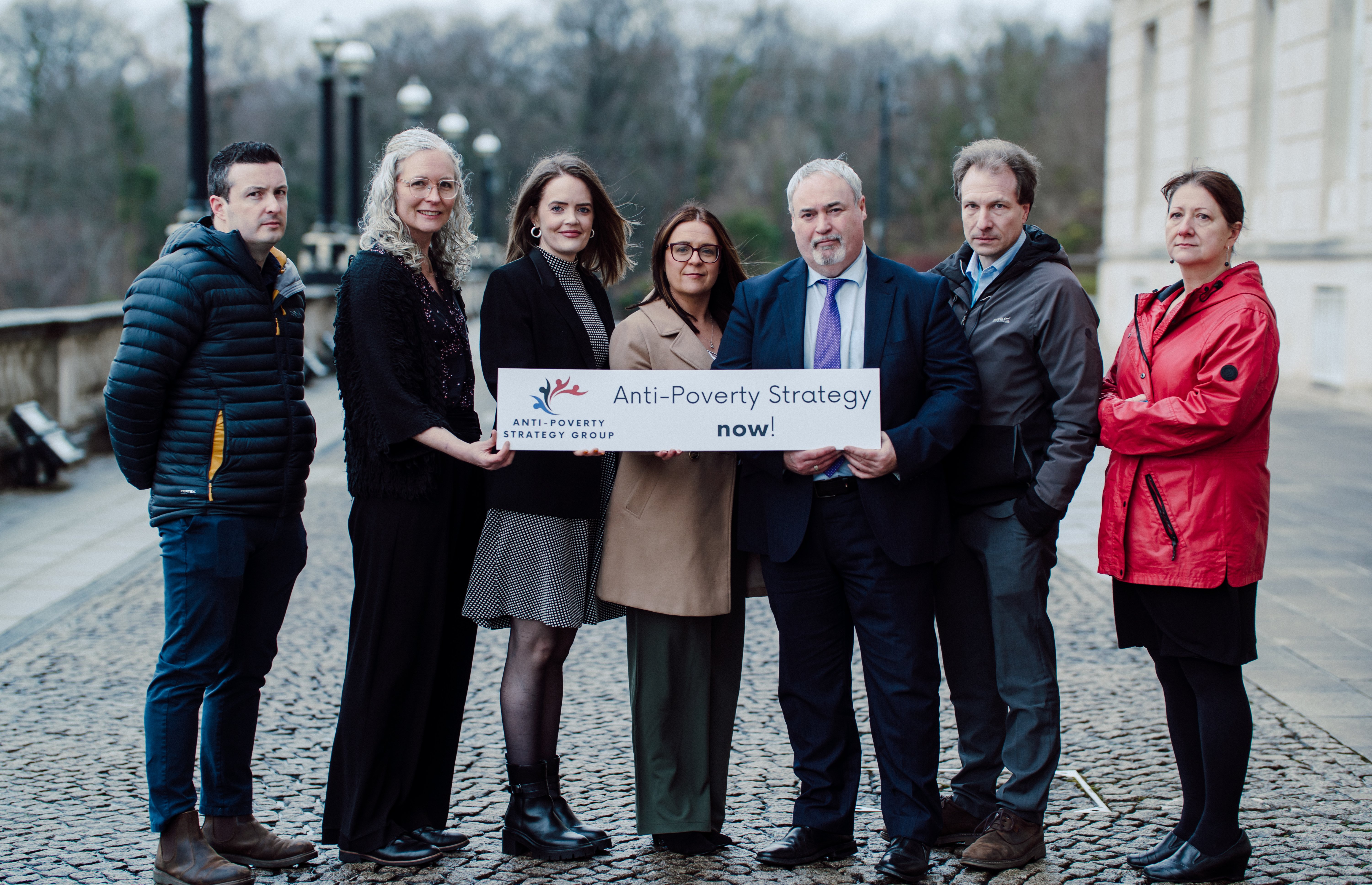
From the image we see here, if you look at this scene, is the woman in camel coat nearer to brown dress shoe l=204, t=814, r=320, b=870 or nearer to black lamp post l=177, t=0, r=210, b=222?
brown dress shoe l=204, t=814, r=320, b=870

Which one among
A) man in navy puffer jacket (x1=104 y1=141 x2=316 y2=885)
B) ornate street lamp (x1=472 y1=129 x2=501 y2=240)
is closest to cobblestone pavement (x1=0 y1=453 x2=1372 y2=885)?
man in navy puffer jacket (x1=104 y1=141 x2=316 y2=885)

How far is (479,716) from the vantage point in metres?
5.02

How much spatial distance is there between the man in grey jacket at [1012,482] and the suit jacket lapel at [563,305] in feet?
3.73

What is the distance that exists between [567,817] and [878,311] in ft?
5.88

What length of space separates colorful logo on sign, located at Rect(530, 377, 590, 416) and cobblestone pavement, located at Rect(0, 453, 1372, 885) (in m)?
1.34

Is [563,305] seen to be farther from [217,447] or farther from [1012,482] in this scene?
[1012,482]

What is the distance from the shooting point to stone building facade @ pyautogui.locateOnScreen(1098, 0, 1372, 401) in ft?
46.7

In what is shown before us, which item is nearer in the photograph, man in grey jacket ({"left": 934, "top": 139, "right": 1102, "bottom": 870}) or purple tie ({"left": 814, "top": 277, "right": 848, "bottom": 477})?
man in grey jacket ({"left": 934, "top": 139, "right": 1102, "bottom": 870})

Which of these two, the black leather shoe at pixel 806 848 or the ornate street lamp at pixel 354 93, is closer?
the black leather shoe at pixel 806 848

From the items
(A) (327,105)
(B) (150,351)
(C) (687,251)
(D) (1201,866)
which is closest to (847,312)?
(C) (687,251)

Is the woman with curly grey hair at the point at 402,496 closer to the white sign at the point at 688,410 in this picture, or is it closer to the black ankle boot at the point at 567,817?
the white sign at the point at 688,410

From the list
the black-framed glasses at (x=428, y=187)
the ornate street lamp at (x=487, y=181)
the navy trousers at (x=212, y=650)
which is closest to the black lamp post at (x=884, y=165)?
the ornate street lamp at (x=487, y=181)

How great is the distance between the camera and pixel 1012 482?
3654mm

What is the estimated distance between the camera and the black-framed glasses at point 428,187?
3678 millimetres
